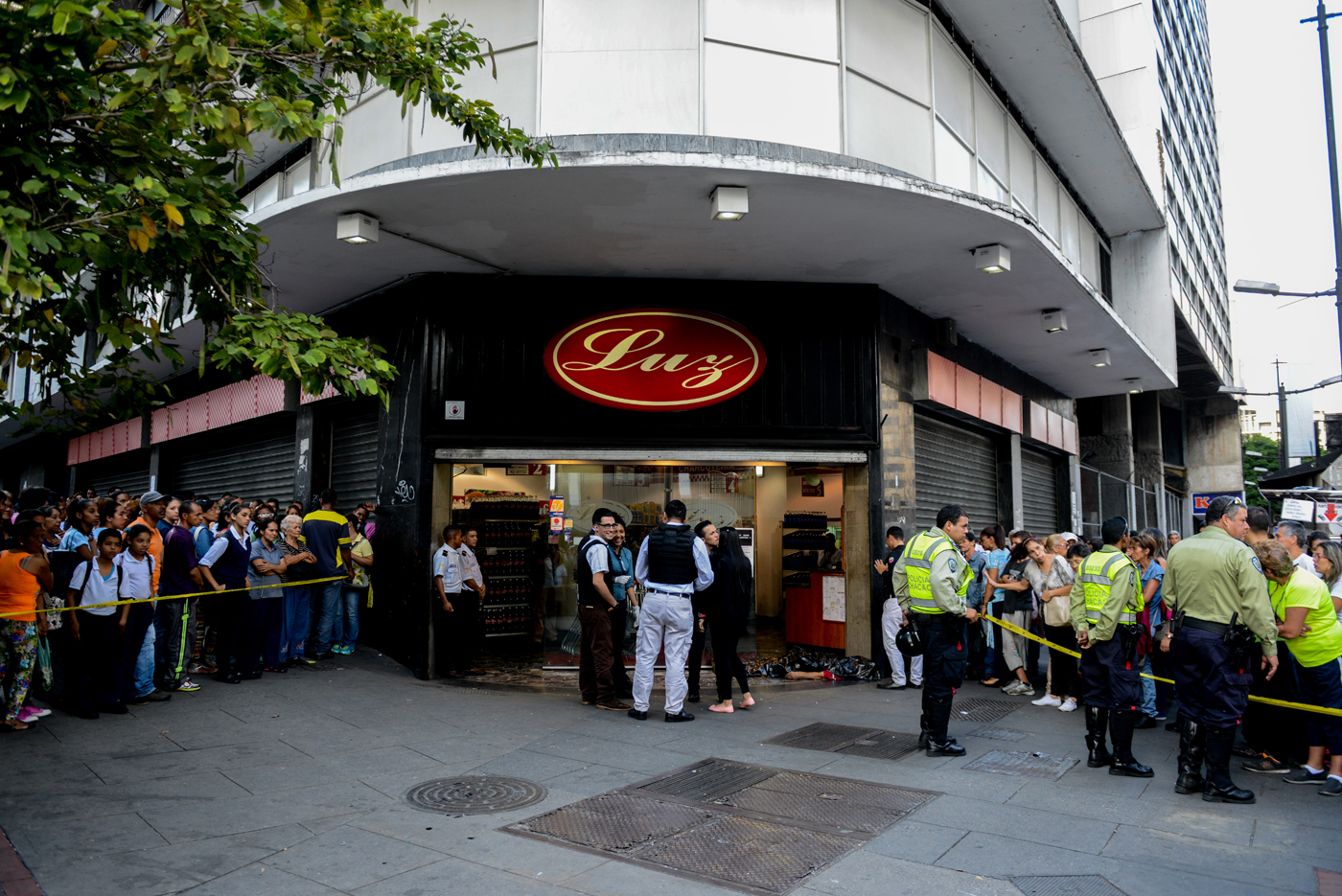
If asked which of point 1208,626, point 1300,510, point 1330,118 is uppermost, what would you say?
point 1330,118

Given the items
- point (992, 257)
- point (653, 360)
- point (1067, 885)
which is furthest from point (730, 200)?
point (1067, 885)

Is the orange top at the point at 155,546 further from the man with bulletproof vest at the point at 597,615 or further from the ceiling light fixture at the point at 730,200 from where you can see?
the ceiling light fixture at the point at 730,200

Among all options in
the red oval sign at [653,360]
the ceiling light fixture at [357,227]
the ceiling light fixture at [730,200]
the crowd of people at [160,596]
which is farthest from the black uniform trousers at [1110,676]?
the crowd of people at [160,596]

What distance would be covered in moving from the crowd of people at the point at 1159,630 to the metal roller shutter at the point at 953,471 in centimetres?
162

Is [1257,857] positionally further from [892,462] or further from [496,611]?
[496,611]

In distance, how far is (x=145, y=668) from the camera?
7957mm

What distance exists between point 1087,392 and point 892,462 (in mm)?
9585

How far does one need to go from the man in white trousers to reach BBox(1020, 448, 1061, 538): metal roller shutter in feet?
22.0

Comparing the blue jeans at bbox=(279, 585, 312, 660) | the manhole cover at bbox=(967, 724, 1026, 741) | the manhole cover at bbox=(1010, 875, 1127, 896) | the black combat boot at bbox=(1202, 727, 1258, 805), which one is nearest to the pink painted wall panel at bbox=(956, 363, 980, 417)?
the manhole cover at bbox=(967, 724, 1026, 741)

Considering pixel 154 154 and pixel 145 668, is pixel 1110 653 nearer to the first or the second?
pixel 154 154

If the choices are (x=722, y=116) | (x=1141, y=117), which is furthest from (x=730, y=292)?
(x=1141, y=117)

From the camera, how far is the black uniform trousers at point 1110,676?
6.09 meters

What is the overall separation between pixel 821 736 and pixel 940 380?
6.07 metres

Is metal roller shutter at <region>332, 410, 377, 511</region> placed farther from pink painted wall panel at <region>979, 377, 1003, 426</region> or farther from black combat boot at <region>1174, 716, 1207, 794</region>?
black combat boot at <region>1174, 716, 1207, 794</region>
